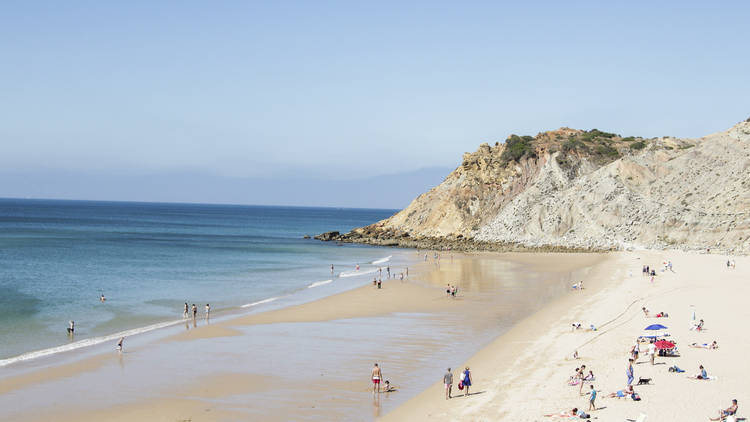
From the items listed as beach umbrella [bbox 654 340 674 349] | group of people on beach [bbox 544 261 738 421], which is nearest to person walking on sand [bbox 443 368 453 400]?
group of people on beach [bbox 544 261 738 421]

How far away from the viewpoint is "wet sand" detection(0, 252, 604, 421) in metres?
18.1

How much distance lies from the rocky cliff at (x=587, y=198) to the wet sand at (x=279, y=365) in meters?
35.9

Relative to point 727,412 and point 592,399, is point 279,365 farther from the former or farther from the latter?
point 727,412

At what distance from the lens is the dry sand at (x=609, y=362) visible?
16.5 m

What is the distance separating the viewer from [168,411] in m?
17.7

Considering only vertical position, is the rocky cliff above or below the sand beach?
above

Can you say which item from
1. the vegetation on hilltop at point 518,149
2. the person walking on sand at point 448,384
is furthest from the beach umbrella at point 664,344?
the vegetation on hilltop at point 518,149

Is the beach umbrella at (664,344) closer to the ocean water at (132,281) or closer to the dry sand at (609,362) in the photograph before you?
the dry sand at (609,362)

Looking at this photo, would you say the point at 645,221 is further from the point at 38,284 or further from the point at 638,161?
the point at 38,284

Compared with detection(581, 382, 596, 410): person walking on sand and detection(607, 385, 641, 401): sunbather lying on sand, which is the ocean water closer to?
detection(581, 382, 596, 410): person walking on sand

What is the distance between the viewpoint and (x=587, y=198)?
255 feet

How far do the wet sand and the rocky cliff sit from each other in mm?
35868

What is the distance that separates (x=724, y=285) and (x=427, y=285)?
67.4 ft

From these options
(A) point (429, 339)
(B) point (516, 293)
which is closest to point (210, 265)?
(B) point (516, 293)
